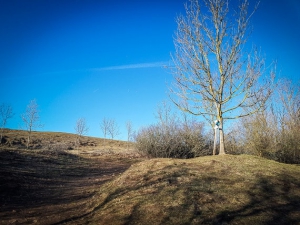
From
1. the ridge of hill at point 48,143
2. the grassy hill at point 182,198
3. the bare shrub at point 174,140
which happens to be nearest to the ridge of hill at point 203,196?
the grassy hill at point 182,198

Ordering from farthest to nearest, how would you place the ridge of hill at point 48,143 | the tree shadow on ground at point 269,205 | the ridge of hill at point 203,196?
the ridge of hill at point 48,143
the ridge of hill at point 203,196
the tree shadow on ground at point 269,205

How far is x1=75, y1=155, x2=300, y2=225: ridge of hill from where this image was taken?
433 centimetres

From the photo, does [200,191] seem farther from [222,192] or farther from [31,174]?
[31,174]

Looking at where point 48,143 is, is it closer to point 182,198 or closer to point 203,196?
point 182,198

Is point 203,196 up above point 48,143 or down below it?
below

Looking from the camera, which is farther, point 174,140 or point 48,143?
point 48,143

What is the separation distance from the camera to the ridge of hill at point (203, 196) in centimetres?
433

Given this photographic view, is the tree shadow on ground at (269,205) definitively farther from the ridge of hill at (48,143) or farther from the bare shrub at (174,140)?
the ridge of hill at (48,143)

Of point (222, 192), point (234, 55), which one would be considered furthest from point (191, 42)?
point (222, 192)

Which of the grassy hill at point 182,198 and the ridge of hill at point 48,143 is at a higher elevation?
the ridge of hill at point 48,143

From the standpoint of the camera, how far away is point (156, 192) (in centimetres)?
564

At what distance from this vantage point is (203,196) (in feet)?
16.9

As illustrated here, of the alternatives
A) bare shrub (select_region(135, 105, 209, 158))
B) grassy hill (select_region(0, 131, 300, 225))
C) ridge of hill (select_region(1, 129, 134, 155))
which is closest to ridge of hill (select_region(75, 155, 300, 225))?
grassy hill (select_region(0, 131, 300, 225))

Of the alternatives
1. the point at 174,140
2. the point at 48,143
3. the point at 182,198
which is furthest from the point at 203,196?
the point at 48,143
